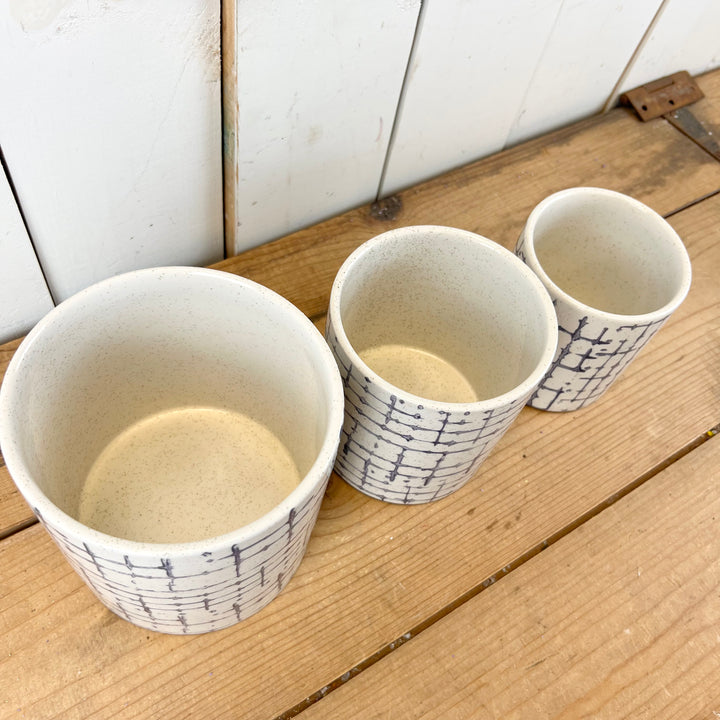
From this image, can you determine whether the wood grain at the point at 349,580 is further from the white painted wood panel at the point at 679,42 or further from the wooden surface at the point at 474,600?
the white painted wood panel at the point at 679,42

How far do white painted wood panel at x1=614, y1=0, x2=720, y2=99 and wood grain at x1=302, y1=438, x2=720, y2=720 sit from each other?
1.25 feet

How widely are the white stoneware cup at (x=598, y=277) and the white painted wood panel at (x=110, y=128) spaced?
8.0 inches

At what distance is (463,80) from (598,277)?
163 millimetres

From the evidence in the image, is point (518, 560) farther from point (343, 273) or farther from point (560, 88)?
point (560, 88)

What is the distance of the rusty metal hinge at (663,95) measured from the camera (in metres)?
0.62

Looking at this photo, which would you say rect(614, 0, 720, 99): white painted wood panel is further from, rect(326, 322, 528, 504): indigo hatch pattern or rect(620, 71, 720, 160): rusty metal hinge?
rect(326, 322, 528, 504): indigo hatch pattern

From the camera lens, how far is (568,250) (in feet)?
1.57

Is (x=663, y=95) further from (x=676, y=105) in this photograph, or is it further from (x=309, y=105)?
(x=309, y=105)

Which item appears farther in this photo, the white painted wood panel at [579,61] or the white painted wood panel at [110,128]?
the white painted wood panel at [579,61]

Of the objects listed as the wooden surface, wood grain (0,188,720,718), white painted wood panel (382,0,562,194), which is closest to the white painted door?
white painted wood panel (382,0,562,194)

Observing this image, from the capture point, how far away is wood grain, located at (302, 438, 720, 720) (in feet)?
1.17

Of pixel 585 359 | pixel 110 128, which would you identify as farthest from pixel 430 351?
pixel 110 128

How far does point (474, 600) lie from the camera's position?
39cm

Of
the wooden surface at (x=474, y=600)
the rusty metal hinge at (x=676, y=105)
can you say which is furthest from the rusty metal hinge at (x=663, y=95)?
the wooden surface at (x=474, y=600)
